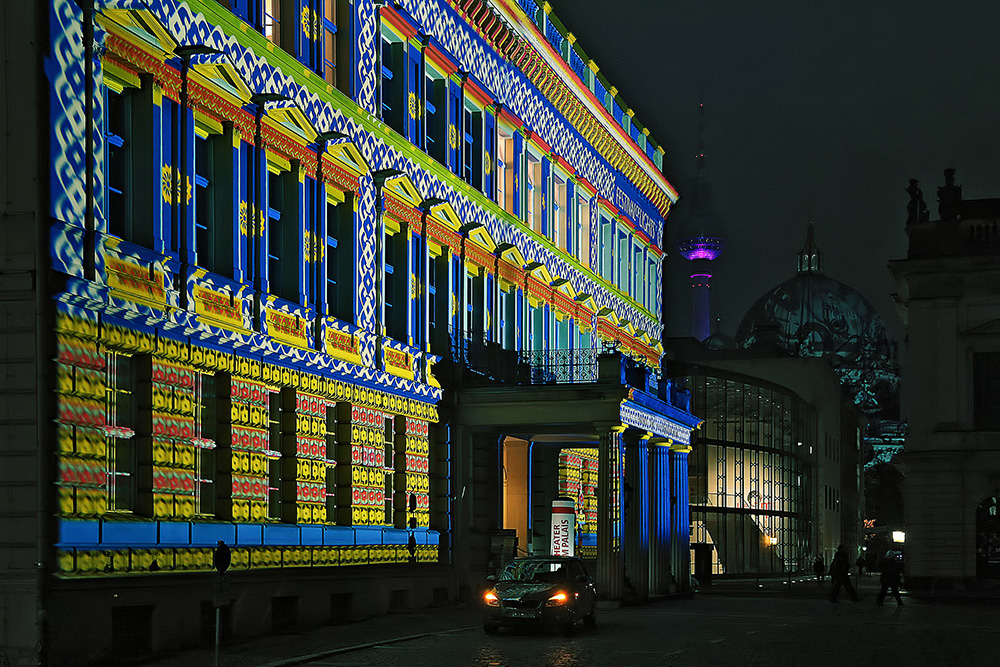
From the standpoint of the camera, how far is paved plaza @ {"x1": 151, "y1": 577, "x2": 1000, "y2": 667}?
76.6 ft

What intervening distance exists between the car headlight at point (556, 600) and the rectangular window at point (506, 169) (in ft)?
54.5

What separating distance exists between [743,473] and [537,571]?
58332mm

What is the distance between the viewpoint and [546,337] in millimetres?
46875

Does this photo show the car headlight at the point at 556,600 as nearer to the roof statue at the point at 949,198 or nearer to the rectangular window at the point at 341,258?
the rectangular window at the point at 341,258

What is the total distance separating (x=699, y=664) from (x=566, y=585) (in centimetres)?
686

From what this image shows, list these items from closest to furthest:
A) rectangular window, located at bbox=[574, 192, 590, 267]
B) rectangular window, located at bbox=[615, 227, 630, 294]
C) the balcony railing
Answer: the balcony railing, rectangular window, located at bbox=[574, 192, 590, 267], rectangular window, located at bbox=[615, 227, 630, 294]

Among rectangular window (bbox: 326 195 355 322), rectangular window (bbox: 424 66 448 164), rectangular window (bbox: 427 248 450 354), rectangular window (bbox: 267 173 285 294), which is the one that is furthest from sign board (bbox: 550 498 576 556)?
rectangular window (bbox: 267 173 285 294)

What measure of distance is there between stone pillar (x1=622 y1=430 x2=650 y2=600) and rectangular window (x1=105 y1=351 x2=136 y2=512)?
738 inches

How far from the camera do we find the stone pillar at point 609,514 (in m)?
38.7

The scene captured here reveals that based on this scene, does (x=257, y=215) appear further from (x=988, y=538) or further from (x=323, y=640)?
(x=988, y=538)

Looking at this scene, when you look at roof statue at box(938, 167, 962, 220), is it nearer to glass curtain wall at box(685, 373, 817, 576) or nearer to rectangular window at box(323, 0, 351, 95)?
glass curtain wall at box(685, 373, 817, 576)

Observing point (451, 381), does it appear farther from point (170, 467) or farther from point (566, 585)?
point (170, 467)

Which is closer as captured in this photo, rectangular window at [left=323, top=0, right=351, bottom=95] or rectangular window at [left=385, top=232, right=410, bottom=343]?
rectangular window at [left=323, top=0, right=351, bottom=95]

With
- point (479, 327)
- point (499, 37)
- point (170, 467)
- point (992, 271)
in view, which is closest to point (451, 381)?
point (479, 327)
